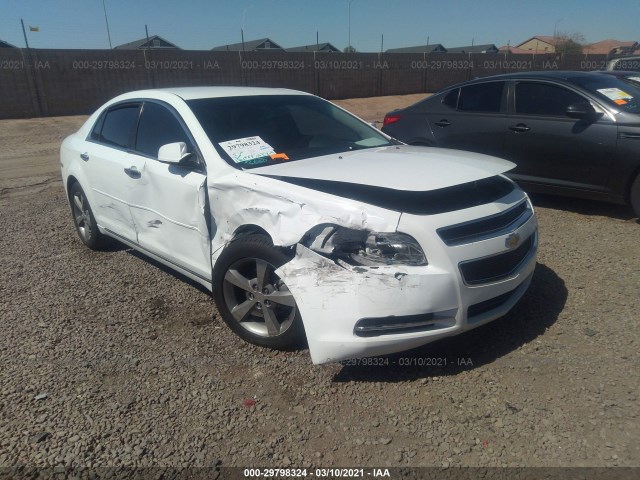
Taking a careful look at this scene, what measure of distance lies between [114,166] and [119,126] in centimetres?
44

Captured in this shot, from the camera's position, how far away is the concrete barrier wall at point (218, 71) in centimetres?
1833

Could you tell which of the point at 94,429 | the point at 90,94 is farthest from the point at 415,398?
the point at 90,94

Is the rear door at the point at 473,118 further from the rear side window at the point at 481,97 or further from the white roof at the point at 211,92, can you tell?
the white roof at the point at 211,92

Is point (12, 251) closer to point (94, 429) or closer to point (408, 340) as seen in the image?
point (94, 429)

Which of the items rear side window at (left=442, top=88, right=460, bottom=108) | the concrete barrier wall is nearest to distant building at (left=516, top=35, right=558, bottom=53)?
the concrete barrier wall

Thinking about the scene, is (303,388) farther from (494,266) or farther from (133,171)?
(133,171)

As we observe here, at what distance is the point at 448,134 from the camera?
22.1 feet

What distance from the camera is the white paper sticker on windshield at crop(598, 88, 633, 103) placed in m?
5.57

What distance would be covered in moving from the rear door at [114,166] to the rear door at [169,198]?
116mm

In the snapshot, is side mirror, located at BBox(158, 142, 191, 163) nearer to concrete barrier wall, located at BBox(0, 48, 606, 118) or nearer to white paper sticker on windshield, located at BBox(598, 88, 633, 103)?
white paper sticker on windshield, located at BBox(598, 88, 633, 103)

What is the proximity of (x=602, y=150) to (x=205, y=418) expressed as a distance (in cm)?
483

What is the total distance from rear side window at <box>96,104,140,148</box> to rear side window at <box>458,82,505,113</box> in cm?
421

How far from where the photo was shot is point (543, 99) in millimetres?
5988

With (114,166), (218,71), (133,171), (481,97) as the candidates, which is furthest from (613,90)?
(218,71)
